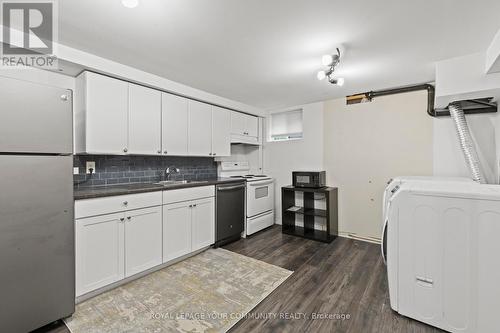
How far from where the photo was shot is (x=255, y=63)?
7.73ft

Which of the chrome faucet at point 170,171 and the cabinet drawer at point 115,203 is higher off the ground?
the chrome faucet at point 170,171

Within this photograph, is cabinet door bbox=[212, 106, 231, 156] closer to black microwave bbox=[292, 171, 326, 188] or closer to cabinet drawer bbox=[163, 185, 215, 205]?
cabinet drawer bbox=[163, 185, 215, 205]

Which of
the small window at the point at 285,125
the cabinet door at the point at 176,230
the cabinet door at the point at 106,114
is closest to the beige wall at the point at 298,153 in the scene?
the small window at the point at 285,125

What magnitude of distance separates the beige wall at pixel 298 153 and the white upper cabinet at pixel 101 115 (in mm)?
2764

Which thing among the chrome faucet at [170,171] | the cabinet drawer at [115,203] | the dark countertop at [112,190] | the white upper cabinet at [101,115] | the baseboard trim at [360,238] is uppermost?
the white upper cabinet at [101,115]

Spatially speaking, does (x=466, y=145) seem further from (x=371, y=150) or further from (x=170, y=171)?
(x=170, y=171)

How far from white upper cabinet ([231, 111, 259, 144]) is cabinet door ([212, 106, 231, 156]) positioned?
0.14 metres

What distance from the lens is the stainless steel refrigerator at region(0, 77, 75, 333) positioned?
1.43 metres

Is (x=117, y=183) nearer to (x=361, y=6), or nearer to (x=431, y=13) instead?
(x=361, y=6)

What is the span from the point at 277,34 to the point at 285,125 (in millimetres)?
2674

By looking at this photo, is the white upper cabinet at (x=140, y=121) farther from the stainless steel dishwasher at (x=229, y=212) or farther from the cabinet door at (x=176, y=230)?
the cabinet door at (x=176, y=230)

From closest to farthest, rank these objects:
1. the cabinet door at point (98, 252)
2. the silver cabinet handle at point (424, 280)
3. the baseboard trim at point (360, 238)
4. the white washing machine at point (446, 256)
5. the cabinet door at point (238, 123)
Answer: the white washing machine at point (446, 256), the silver cabinet handle at point (424, 280), the cabinet door at point (98, 252), the baseboard trim at point (360, 238), the cabinet door at point (238, 123)

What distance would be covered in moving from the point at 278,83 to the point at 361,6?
1.56 m

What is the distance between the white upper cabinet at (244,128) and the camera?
389 centimetres
